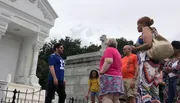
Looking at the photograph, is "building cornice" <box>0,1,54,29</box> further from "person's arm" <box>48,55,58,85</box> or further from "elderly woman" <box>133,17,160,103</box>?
"elderly woman" <box>133,17,160,103</box>

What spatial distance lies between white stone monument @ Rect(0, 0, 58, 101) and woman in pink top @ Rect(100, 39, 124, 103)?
9871mm

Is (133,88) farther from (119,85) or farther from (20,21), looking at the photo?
(20,21)

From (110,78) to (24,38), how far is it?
13184 millimetres

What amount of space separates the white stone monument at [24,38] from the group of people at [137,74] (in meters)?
8.46

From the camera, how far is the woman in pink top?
14.8ft

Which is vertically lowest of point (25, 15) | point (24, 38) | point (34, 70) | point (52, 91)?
point (52, 91)

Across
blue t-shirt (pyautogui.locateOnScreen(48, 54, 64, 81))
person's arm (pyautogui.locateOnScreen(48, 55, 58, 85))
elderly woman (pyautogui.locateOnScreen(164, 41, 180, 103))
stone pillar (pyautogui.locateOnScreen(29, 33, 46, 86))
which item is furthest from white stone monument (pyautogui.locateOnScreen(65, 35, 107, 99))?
elderly woman (pyautogui.locateOnScreen(164, 41, 180, 103))

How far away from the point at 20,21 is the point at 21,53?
314 centimetres

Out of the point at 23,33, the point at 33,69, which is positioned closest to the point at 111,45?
the point at 33,69

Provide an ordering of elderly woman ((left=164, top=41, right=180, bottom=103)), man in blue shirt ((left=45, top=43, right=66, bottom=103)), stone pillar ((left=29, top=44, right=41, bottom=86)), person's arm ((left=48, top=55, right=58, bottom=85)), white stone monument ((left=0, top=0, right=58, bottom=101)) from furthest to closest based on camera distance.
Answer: stone pillar ((left=29, top=44, right=41, bottom=86)) < white stone monument ((left=0, top=0, right=58, bottom=101)) < man in blue shirt ((left=45, top=43, right=66, bottom=103)) < person's arm ((left=48, top=55, right=58, bottom=85)) < elderly woman ((left=164, top=41, right=180, bottom=103))

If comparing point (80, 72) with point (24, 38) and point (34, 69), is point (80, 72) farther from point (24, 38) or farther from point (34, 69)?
point (24, 38)

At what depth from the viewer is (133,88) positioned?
18.2 ft

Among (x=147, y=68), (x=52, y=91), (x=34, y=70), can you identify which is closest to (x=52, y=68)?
(x=52, y=91)

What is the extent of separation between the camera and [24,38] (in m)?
16.8
